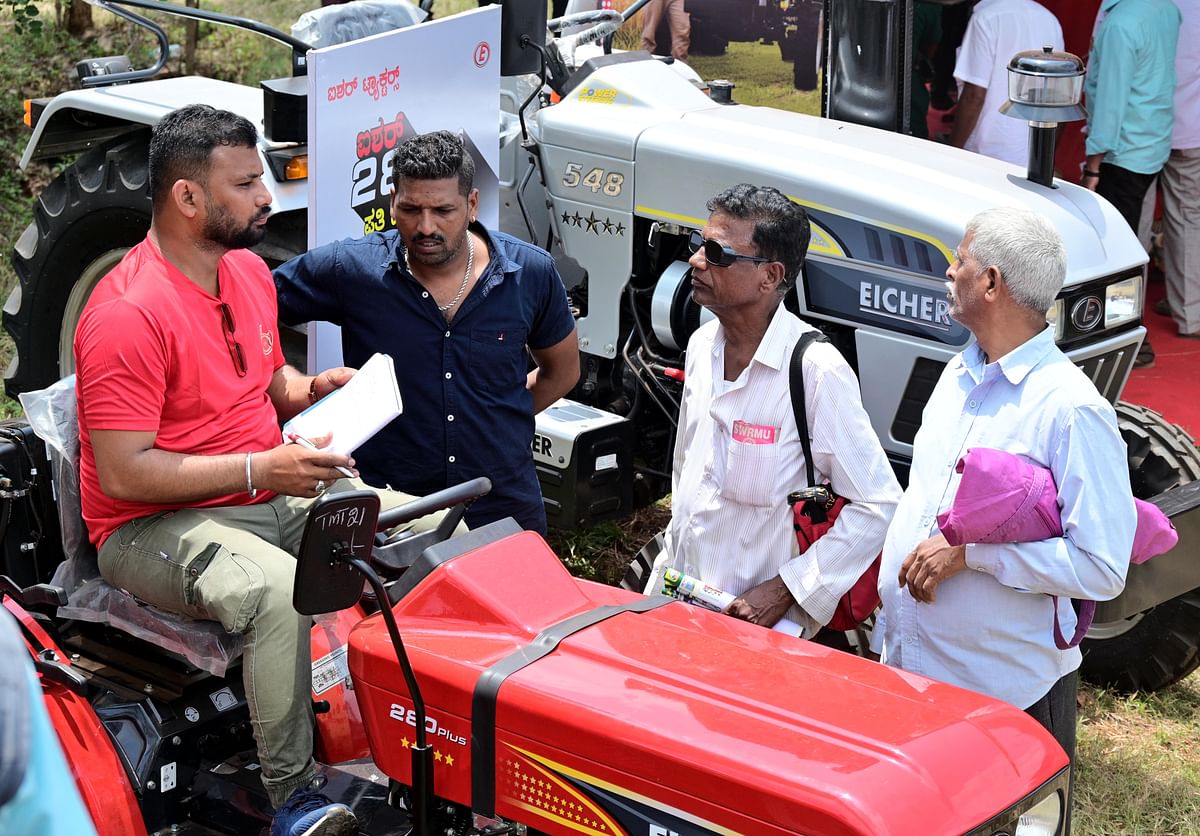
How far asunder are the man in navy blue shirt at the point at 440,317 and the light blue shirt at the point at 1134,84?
14.7ft

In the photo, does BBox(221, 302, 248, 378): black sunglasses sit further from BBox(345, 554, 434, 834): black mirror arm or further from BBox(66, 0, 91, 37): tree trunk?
BBox(66, 0, 91, 37): tree trunk

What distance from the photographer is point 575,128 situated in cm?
478

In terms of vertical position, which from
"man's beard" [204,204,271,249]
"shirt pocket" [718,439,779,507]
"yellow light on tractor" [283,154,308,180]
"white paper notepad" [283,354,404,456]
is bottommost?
"shirt pocket" [718,439,779,507]

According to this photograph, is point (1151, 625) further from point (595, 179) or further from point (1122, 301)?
point (595, 179)

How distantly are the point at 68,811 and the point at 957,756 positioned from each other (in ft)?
4.37

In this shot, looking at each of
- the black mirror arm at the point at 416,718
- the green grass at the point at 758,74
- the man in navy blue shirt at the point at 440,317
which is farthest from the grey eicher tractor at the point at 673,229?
the green grass at the point at 758,74

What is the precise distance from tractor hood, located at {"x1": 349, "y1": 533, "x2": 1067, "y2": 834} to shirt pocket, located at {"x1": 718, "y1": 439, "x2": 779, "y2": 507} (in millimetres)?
451

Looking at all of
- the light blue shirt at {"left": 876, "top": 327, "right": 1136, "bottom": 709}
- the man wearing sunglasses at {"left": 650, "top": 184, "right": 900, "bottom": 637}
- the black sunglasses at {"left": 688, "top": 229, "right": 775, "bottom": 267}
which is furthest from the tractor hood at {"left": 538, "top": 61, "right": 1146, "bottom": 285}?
the light blue shirt at {"left": 876, "top": 327, "right": 1136, "bottom": 709}

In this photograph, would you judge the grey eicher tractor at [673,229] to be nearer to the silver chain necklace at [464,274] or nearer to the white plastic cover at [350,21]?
the white plastic cover at [350,21]

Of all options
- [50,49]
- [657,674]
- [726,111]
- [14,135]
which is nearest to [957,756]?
[657,674]

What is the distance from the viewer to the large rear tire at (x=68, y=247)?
493 cm

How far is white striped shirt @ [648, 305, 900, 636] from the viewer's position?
9.88 feet

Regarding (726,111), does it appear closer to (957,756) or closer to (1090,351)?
(1090,351)

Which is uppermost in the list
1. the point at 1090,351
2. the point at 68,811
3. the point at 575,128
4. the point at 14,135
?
the point at 68,811
